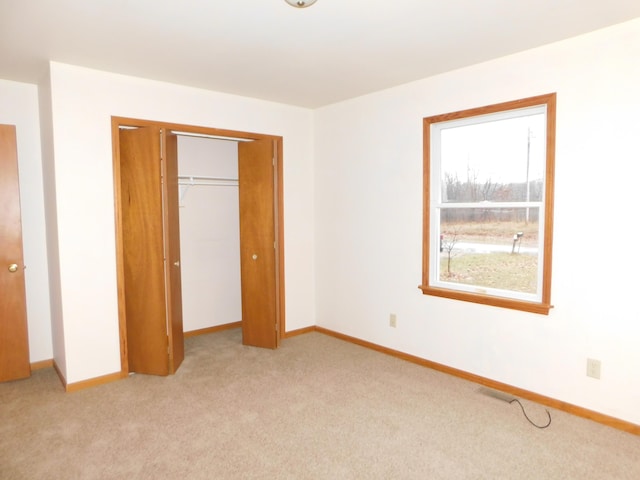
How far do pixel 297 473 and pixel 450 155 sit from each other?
8.69ft

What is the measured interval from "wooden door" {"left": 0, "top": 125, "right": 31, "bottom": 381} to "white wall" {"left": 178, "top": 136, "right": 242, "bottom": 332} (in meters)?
1.47

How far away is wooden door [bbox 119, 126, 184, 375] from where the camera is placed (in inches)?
132

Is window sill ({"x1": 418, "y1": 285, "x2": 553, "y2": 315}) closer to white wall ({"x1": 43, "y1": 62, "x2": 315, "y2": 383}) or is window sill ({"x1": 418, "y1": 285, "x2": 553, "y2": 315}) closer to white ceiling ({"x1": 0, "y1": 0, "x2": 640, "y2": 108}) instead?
white ceiling ({"x1": 0, "y1": 0, "x2": 640, "y2": 108})

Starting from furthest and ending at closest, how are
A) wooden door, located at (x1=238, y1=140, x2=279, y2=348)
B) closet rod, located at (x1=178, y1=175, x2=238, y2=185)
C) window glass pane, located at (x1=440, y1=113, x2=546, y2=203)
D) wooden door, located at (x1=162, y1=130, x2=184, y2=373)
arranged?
closet rod, located at (x1=178, y1=175, x2=238, y2=185)
wooden door, located at (x1=238, y1=140, x2=279, y2=348)
wooden door, located at (x1=162, y1=130, x2=184, y2=373)
window glass pane, located at (x1=440, y1=113, x2=546, y2=203)

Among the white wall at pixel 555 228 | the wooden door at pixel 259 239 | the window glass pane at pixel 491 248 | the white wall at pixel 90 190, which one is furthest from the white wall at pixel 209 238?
the window glass pane at pixel 491 248

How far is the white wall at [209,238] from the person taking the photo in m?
4.54

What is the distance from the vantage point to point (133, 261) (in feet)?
11.3

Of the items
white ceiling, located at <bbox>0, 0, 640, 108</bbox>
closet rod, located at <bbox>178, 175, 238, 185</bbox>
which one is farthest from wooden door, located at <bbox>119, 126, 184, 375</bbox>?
closet rod, located at <bbox>178, 175, 238, 185</bbox>

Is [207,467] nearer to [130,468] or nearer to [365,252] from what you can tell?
[130,468]

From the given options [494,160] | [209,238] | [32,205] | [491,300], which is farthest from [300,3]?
[209,238]

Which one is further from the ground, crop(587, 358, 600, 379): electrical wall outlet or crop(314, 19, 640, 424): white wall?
crop(314, 19, 640, 424): white wall

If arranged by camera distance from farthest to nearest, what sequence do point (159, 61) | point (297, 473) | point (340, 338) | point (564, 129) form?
point (340, 338) → point (159, 61) → point (564, 129) → point (297, 473)

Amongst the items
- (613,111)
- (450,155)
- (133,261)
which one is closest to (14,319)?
(133,261)

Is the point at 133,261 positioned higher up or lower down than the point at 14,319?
higher up
